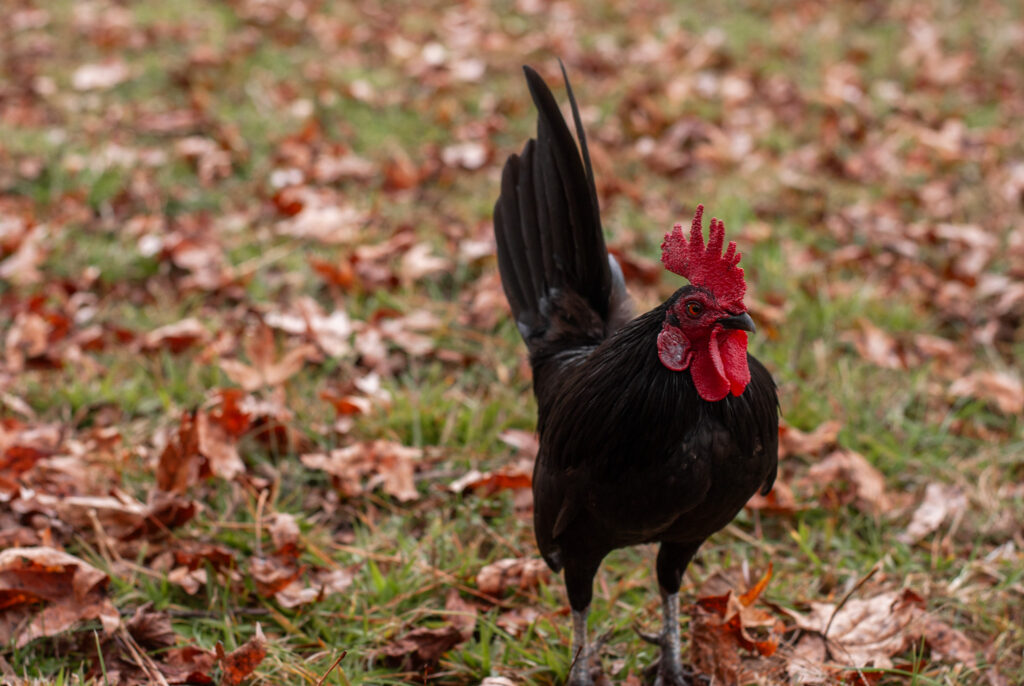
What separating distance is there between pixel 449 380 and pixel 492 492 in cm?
66

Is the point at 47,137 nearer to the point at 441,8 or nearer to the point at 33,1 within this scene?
the point at 33,1

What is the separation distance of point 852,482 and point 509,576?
4.32ft

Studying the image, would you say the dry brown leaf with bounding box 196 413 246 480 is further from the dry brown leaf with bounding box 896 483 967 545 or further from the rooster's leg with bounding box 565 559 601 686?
the dry brown leaf with bounding box 896 483 967 545

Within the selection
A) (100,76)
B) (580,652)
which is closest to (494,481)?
(580,652)

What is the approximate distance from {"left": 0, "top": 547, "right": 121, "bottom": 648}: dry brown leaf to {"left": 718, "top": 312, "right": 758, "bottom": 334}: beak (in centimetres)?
189

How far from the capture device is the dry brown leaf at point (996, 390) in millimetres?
3557

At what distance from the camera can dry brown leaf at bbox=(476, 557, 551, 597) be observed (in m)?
2.83

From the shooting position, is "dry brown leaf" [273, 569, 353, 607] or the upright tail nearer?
the upright tail

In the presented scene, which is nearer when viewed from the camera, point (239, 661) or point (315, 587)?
point (239, 661)

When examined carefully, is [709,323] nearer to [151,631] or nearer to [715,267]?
[715,267]

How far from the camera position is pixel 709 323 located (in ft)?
6.45

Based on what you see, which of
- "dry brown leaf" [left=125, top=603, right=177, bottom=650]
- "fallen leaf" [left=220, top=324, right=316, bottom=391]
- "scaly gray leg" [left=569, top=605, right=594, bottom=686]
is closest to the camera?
"scaly gray leg" [left=569, top=605, right=594, bottom=686]

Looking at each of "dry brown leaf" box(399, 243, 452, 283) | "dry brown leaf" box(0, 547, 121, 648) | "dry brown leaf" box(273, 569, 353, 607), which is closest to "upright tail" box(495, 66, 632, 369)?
"dry brown leaf" box(273, 569, 353, 607)

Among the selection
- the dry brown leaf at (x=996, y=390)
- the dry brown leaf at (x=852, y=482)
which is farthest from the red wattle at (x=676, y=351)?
the dry brown leaf at (x=996, y=390)
